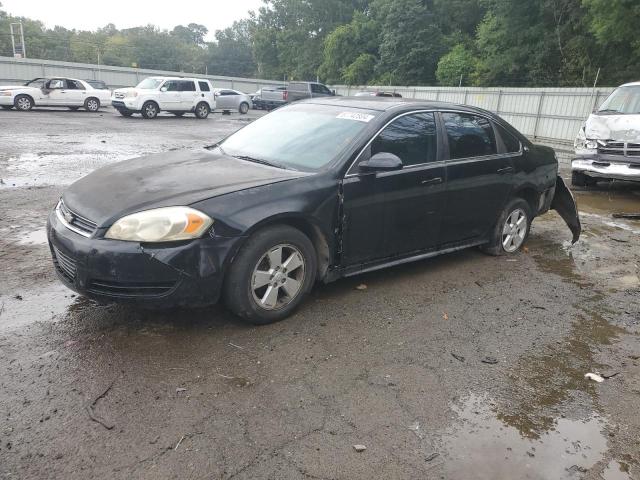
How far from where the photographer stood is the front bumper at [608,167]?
8.99 m

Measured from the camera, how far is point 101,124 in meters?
19.3

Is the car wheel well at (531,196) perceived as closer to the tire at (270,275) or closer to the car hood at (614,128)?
the tire at (270,275)

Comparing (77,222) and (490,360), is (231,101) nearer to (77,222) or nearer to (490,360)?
(77,222)

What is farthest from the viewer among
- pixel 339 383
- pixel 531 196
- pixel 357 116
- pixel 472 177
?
pixel 531 196

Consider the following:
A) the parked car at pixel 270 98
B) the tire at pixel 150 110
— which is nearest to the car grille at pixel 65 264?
the tire at pixel 150 110

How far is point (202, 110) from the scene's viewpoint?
83.0ft

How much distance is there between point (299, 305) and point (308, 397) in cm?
113

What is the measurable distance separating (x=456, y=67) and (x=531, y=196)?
121 feet

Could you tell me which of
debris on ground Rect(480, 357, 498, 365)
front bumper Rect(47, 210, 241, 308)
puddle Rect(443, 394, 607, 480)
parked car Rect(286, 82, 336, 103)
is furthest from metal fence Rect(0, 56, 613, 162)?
front bumper Rect(47, 210, 241, 308)

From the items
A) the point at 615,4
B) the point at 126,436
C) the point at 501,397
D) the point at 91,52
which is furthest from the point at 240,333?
the point at 91,52

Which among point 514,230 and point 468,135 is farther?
point 514,230

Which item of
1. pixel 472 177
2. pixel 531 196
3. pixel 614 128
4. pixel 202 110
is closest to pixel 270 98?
pixel 202 110

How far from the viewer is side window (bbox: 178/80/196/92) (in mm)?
23984

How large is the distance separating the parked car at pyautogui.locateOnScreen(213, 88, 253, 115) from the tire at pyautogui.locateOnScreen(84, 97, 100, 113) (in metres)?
7.71
